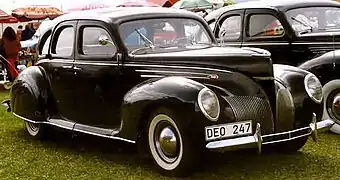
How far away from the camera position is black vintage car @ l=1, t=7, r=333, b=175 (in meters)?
5.01

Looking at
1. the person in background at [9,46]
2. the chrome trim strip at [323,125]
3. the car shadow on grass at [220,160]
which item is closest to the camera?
the car shadow on grass at [220,160]

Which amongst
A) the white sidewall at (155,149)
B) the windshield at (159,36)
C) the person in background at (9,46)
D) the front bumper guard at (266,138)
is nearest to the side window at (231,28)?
the windshield at (159,36)

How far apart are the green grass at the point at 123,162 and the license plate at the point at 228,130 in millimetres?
440

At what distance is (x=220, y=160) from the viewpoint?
5.85m

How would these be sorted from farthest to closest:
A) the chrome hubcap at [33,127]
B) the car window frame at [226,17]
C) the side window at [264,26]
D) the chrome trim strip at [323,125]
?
1. the car window frame at [226,17]
2. the side window at [264,26]
3. the chrome hubcap at [33,127]
4. the chrome trim strip at [323,125]

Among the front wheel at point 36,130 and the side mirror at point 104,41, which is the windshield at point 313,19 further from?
the front wheel at point 36,130

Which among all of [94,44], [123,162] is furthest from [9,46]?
[123,162]

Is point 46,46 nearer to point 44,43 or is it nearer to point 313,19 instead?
point 44,43

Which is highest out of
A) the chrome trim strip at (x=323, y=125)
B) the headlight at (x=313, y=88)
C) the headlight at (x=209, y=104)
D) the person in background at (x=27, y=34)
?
the headlight at (x=209, y=104)

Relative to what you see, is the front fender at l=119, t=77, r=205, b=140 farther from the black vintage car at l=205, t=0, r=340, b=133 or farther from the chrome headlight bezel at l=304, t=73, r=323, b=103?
the black vintage car at l=205, t=0, r=340, b=133

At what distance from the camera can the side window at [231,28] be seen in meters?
8.87

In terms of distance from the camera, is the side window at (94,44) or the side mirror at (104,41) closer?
the side mirror at (104,41)

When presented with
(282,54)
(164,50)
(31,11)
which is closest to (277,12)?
Result: (282,54)

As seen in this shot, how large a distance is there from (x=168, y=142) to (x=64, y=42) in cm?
242
